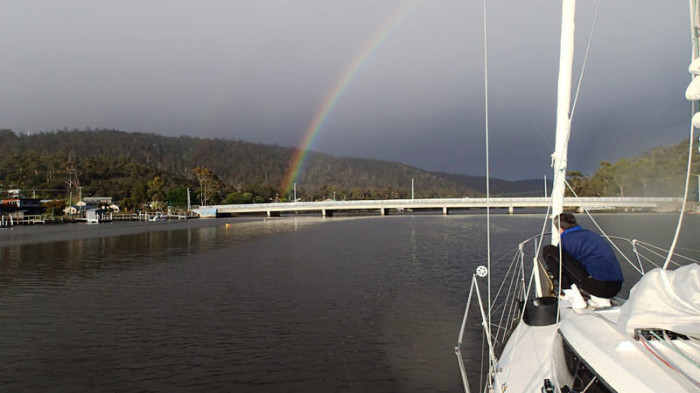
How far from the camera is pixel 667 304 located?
390 cm

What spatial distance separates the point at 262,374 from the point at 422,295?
7678 mm

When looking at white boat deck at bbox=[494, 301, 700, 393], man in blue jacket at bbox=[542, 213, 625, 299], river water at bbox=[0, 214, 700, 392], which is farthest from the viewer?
river water at bbox=[0, 214, 700, 392]

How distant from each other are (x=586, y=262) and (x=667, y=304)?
2.64m

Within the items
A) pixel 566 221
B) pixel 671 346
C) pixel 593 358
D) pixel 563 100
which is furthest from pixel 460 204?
pixel 671 346

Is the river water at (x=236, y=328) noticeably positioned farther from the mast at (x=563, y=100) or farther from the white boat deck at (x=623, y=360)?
the white boat deck at (x=623, y=360)

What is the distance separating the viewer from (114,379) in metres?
8.83

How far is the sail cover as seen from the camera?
3770 mm

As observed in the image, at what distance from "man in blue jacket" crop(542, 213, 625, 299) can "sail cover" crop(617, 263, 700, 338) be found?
1.85 metres

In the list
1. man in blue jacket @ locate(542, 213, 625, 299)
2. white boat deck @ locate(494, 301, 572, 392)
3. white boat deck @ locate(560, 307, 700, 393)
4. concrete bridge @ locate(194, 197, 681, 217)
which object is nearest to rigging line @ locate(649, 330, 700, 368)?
white boat deck @ locate(560, 307, 700, 393)

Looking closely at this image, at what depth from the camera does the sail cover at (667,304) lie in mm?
3770

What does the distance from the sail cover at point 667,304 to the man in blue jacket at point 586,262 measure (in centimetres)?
185

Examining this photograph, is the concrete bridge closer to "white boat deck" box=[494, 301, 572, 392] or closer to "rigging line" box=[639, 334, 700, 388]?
"white boat deck" box=[494, 301, 572, 392]

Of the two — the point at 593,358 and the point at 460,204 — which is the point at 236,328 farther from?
the point at 460,204

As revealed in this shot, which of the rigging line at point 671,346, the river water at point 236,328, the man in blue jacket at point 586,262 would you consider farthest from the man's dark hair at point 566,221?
the river water at point 236,328
